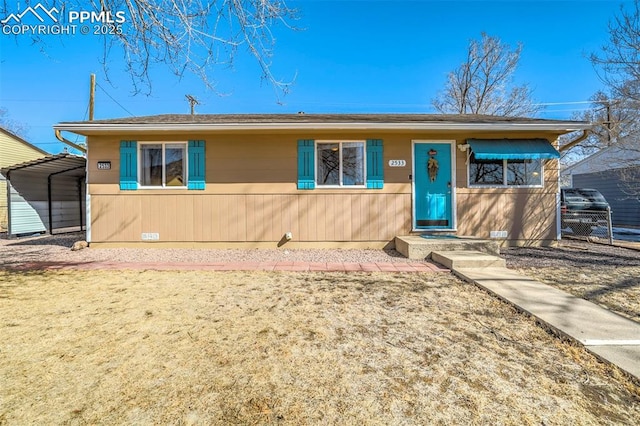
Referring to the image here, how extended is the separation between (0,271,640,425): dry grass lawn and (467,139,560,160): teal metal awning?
4095 millimetres

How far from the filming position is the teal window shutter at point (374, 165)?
672 cm

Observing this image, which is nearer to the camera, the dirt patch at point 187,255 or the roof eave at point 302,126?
the dirt patch at point 187,255

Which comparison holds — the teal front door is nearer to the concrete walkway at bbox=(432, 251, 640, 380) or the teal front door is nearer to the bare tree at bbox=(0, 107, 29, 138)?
the concrete walkway at bbox=(432, 251, 640, 380)

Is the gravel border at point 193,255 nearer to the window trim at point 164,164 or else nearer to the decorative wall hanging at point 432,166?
the window trim at point 164,164

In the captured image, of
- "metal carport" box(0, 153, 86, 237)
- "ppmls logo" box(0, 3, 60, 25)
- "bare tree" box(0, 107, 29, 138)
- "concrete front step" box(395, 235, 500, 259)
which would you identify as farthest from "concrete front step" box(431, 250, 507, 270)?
"bare tree" box(0, 107, 29, 138)

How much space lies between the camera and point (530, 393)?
170 centimetres

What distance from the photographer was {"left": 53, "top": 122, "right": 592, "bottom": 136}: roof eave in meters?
6.26

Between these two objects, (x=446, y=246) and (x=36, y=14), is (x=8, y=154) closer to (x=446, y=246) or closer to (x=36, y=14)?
(x=36, y=14)

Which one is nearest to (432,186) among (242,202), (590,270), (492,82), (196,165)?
(590,270)

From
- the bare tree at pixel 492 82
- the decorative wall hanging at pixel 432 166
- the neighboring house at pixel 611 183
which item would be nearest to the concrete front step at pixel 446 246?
the decorative wall hanging at pixel 432 166

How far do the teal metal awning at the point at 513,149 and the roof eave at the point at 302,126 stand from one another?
1.09 ft

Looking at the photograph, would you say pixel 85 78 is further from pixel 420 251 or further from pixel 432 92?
pixel 432 92

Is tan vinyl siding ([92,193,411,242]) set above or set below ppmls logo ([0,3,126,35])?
below

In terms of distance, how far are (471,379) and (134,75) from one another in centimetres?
479
